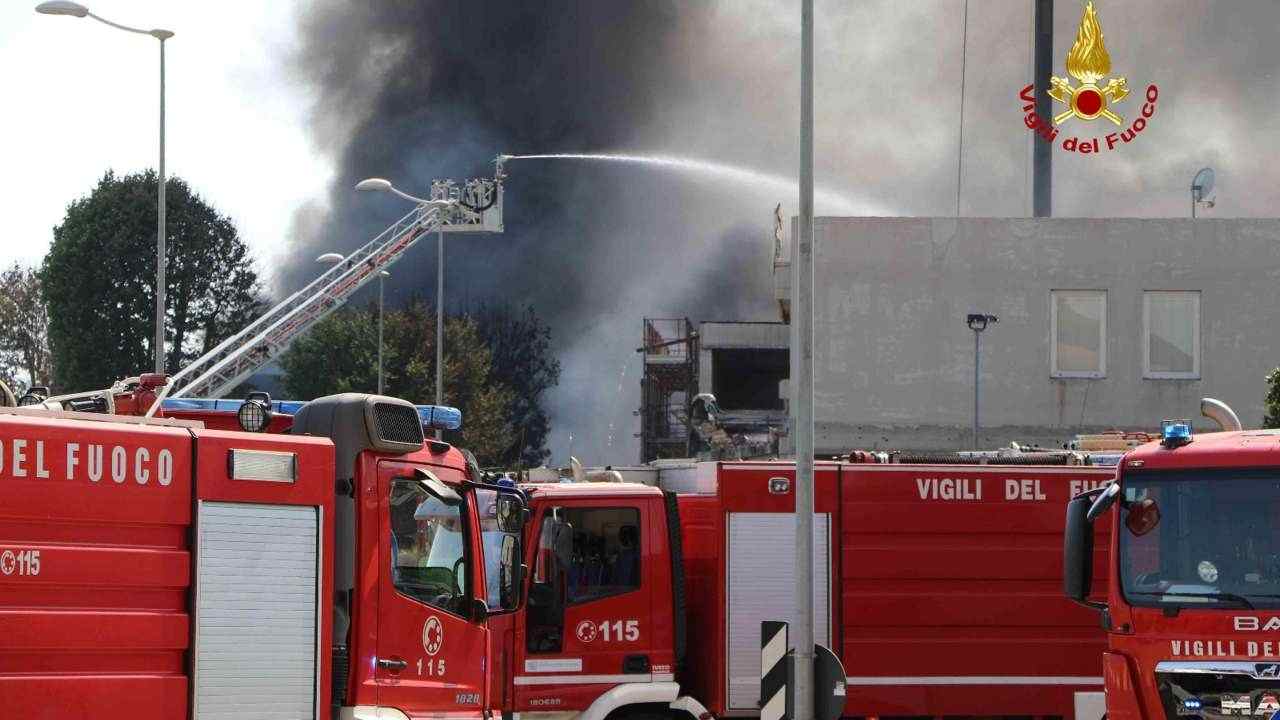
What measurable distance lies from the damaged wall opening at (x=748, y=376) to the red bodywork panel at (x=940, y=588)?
1694 inches

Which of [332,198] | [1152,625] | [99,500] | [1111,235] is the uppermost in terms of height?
[332,198]

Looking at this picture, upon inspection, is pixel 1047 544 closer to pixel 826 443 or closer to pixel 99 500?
pixel 99 500

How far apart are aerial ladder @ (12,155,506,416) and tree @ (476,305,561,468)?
11124mm

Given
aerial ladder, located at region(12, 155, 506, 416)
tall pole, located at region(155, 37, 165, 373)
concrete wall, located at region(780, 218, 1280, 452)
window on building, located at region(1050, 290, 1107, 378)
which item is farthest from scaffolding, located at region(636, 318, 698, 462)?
tall pole, located at region(155, 37, 165, 373)

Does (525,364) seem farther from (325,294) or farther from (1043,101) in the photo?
(1043,101)

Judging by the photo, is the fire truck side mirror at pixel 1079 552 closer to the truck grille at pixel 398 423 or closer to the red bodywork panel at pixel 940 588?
the red bodywork panel at pixel 940 588

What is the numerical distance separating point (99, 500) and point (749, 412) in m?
45.3

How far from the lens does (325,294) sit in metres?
56.8

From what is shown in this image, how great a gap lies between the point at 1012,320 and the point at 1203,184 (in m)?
9.74

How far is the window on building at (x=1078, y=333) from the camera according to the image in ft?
132

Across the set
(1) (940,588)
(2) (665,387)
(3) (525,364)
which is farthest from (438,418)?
(3) (525,364)

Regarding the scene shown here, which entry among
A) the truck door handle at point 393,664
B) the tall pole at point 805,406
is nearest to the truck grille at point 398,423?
the truck door handle at point 393,664

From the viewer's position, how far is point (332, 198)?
9881 centimetres

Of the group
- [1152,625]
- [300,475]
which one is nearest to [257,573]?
[300,475]
